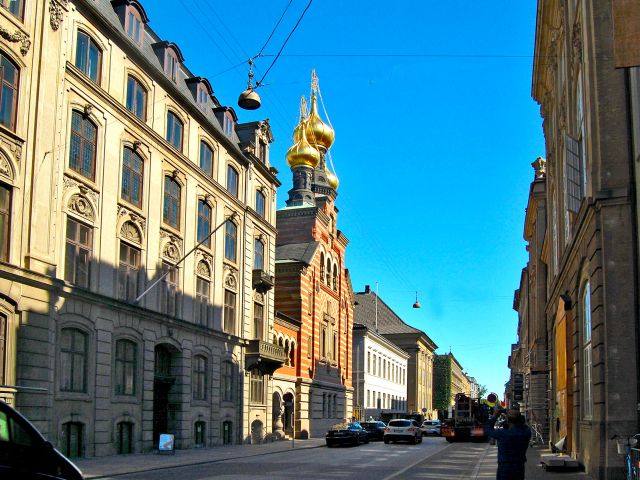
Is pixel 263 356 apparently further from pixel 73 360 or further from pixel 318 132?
pixel 318 132

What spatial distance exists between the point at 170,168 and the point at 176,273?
442cm

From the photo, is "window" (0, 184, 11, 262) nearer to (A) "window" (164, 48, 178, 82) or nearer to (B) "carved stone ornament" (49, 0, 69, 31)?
(B) "carved stone ornament" (49, 0, 69, 31)

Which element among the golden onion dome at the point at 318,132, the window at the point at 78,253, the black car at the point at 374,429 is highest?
the golden onion dome at the point at 318,132

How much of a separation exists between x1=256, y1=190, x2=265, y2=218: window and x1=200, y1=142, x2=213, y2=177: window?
683 centimetres

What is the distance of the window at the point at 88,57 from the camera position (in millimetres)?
26945

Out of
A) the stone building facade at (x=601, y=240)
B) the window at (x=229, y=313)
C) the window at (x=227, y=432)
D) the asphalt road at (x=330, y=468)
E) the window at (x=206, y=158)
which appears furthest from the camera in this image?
the window at (x=229, y=313)

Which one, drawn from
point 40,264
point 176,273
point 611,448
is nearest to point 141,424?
point 176,273

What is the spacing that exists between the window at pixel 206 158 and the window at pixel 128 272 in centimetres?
777

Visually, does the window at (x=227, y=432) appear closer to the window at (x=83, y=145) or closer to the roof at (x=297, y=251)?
the window at (x=83, y=145)

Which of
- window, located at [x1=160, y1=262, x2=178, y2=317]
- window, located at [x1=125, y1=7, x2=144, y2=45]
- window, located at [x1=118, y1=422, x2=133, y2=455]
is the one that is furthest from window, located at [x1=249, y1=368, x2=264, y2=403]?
window, located at [x1=125, y1=7, x2=144, y2=45]

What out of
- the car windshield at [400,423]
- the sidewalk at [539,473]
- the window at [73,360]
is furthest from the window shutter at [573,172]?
the car windshield at [400,423]

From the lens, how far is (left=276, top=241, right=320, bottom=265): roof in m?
56.1

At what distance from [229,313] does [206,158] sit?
7.95 m

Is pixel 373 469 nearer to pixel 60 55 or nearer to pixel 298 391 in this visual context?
pixel 60 55
